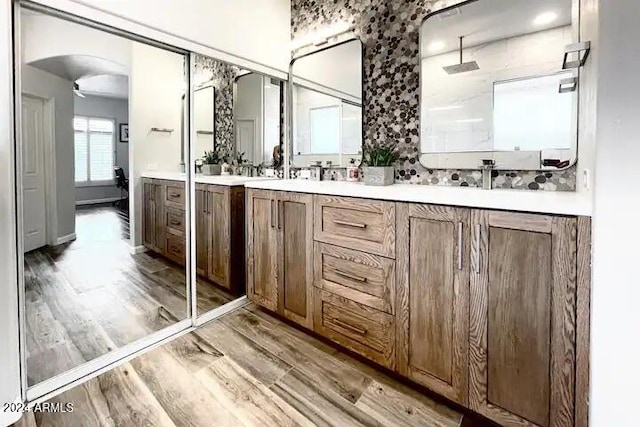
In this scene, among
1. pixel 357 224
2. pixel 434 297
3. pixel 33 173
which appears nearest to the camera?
pixel 434 297

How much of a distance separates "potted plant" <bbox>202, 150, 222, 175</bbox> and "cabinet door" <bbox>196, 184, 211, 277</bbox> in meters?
0.15

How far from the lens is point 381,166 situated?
237 cm

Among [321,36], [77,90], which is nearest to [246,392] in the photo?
[77,90]

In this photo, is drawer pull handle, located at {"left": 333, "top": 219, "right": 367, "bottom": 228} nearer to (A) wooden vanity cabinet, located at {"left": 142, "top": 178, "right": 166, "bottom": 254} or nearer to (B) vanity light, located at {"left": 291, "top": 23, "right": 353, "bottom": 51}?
(A) wooden vanity cabinet, located at {"left": 142, "top": 178, "right": 166, "bottom": 254}

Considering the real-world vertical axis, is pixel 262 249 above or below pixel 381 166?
below

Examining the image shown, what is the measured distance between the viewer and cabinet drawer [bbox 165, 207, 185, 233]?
2.53 metres

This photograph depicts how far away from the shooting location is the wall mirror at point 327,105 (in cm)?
271

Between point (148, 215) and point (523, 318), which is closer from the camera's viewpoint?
point (523, 318)

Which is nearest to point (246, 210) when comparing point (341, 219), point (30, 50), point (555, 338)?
point (341, 219)

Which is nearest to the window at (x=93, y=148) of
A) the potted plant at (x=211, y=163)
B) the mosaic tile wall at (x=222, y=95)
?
the potted plant at (x=211, y=163)

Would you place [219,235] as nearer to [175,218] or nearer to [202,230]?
[202,230]

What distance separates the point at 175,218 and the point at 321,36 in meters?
1.94

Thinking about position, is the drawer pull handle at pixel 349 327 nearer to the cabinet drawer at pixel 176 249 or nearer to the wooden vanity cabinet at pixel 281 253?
the wooden vanity cabinet at pixel 281 253

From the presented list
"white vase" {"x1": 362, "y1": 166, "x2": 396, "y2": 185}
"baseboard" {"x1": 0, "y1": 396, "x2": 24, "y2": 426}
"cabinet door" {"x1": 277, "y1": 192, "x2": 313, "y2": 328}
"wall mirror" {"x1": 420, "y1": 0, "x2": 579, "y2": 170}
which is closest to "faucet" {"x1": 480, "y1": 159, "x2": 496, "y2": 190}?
"wall mirror" {"x1": 420, "y1": 0, "x2": 579, "y2": 170}
